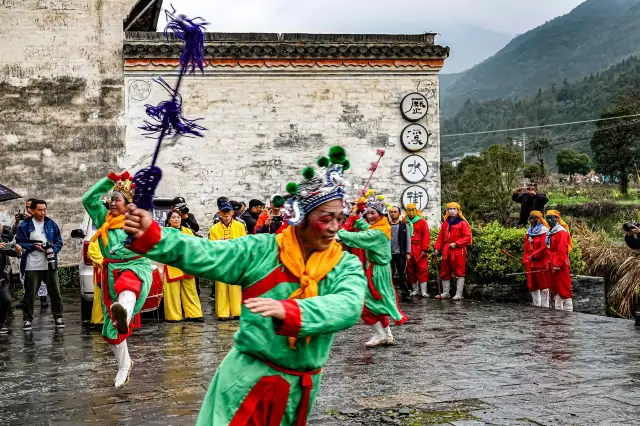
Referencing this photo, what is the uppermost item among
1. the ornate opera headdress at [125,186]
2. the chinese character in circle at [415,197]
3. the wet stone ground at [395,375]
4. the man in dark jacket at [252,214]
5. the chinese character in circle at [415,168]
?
the chinese character in circle at [415,168]

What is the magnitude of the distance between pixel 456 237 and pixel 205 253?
40.6ft

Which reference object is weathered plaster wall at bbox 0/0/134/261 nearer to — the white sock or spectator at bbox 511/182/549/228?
spectator at bbox 511/182/549/228

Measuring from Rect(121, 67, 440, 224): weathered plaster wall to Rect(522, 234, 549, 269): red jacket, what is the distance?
5.54 m

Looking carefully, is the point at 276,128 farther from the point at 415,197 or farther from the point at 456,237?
the point at 456,237

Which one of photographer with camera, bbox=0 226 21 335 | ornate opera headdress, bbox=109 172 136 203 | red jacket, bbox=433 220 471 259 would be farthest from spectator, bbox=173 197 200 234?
ornate opera headdress, bbox=109 172 136 203

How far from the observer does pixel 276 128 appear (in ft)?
66.3

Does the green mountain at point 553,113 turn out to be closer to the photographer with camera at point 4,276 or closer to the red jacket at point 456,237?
the red jacket at point 456,237

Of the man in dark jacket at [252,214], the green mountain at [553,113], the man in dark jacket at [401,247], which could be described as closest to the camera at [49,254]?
the man in dark jacket at [252,214]

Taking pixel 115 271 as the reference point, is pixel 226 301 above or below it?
below

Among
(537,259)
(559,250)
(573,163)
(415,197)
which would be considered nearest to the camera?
(559,250)

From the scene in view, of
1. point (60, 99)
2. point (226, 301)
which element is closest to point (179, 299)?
point (226, 301)

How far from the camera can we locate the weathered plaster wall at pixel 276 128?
19.8 metres

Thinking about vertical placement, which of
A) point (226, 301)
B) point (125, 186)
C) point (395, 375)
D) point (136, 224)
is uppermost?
point (125, 186)

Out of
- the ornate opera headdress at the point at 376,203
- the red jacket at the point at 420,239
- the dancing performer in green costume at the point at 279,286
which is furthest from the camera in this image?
the red jacket at the point at 420,239
